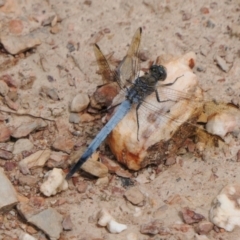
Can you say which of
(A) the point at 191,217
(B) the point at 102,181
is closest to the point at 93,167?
(B) the point at 102,181

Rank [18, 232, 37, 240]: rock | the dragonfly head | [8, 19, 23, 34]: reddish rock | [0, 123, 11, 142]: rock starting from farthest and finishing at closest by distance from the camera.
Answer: [8, 19, 23, 34]: reddish rock
the dragonfly head
[0, 123, 11, 142]: rock
[18, 232, 37, 240]: rock

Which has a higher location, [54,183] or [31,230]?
[54,183]

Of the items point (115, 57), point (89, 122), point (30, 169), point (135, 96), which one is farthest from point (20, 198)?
point (115, 57)

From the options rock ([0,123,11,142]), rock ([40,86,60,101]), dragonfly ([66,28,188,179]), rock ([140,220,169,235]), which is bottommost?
rock ([0,123,11,142])

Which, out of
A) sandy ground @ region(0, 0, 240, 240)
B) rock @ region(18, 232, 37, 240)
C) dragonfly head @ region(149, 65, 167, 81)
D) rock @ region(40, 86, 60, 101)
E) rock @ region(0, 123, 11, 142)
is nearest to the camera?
rock @ region(18, 232, 37, 240)

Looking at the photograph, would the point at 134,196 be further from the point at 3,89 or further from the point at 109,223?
the point at 3,89

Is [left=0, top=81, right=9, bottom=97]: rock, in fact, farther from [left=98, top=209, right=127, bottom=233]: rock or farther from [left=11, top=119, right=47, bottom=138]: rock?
[left=98, top=209, right=127, bottom=233]: rock

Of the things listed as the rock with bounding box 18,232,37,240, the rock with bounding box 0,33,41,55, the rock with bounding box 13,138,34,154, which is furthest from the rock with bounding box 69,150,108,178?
the rock with bounding box 0,33,41,55
